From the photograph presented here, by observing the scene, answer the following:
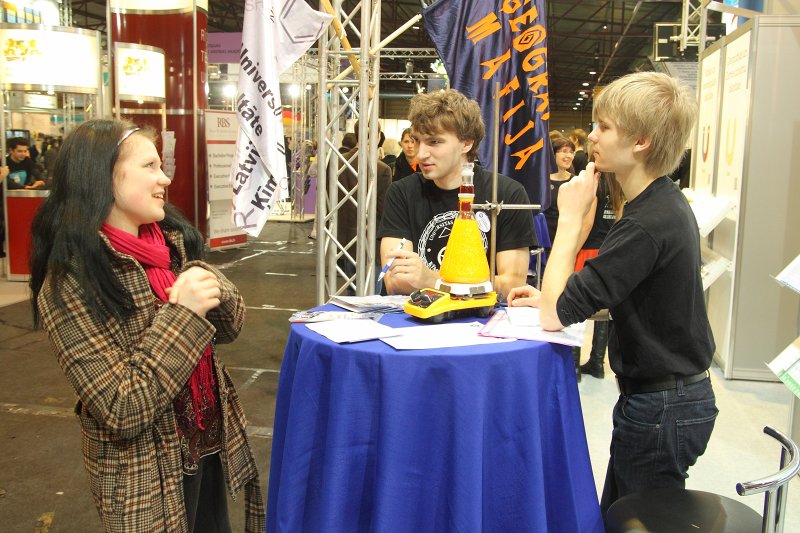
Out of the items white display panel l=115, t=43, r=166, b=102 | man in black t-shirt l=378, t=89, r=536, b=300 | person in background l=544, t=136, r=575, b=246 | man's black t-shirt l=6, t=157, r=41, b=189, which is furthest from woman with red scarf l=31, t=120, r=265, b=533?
man's black t-shirt l=6, t=157, r=41, b=189

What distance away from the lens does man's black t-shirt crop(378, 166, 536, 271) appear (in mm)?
2475

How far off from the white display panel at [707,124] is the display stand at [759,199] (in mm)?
331

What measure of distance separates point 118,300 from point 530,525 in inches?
39.9

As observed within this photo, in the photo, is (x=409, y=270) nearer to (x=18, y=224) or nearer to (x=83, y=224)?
(x=83, y=224)

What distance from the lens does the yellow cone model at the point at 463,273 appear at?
1876 millimetres

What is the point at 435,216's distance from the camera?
8.24 ft

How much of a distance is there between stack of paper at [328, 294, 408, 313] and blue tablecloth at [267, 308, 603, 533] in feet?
1.15

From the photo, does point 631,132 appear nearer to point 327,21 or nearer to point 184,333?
point 184,333

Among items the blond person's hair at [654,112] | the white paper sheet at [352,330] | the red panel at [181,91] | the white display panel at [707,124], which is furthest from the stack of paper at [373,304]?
the red panel at [181,91]

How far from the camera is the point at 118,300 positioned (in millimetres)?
1492

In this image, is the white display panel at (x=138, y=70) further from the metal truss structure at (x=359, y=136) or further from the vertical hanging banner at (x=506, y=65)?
the vertical hanging banner at (x=506, y=65)

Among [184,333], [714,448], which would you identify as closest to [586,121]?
[714,448]

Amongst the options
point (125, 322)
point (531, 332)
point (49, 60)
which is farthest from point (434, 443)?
point (49, 60)

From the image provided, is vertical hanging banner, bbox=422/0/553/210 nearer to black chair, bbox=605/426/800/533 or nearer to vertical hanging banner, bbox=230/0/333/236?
vertical hanging banner, bbox=230/0/333/236
